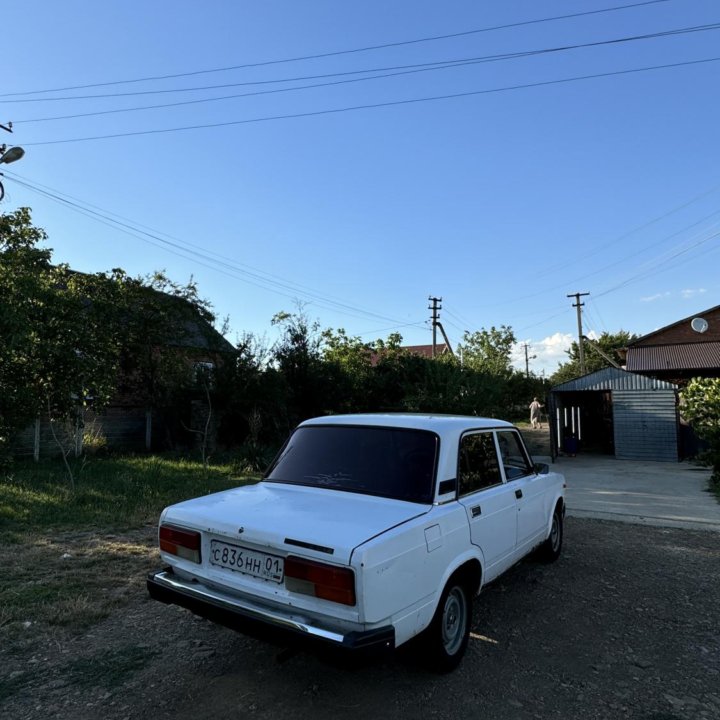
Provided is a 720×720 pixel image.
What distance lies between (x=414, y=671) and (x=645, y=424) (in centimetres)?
1509

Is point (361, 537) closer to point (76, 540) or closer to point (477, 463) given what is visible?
point (477, 463)

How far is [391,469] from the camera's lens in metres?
3.41

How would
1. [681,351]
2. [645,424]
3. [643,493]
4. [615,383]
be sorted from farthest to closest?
[681,351] → [615,383] → [645,424] → [643,493]

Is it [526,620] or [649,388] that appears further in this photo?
[649,388]

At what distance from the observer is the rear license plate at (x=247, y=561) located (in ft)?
8.95

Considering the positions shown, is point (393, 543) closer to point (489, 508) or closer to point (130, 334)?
point (489, 508)

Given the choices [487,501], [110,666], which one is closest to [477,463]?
[487,501]

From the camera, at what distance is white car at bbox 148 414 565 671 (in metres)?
2.50

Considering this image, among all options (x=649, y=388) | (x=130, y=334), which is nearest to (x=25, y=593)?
(x=130, y=334)

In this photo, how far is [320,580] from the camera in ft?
8.31

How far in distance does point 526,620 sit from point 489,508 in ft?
3.60

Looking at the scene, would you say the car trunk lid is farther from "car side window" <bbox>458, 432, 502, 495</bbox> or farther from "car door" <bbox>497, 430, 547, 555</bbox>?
"car door" <bbox>497, 430, 547, 555</bbox>

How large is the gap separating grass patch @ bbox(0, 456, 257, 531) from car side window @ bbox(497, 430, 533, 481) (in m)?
4.91

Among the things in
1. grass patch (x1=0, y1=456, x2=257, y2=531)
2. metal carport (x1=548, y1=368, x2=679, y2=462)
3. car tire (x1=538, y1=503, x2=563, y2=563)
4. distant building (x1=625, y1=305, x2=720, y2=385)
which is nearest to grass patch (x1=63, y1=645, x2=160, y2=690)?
grass patch (x1=0, y1=456, x2=257, y2=531)
